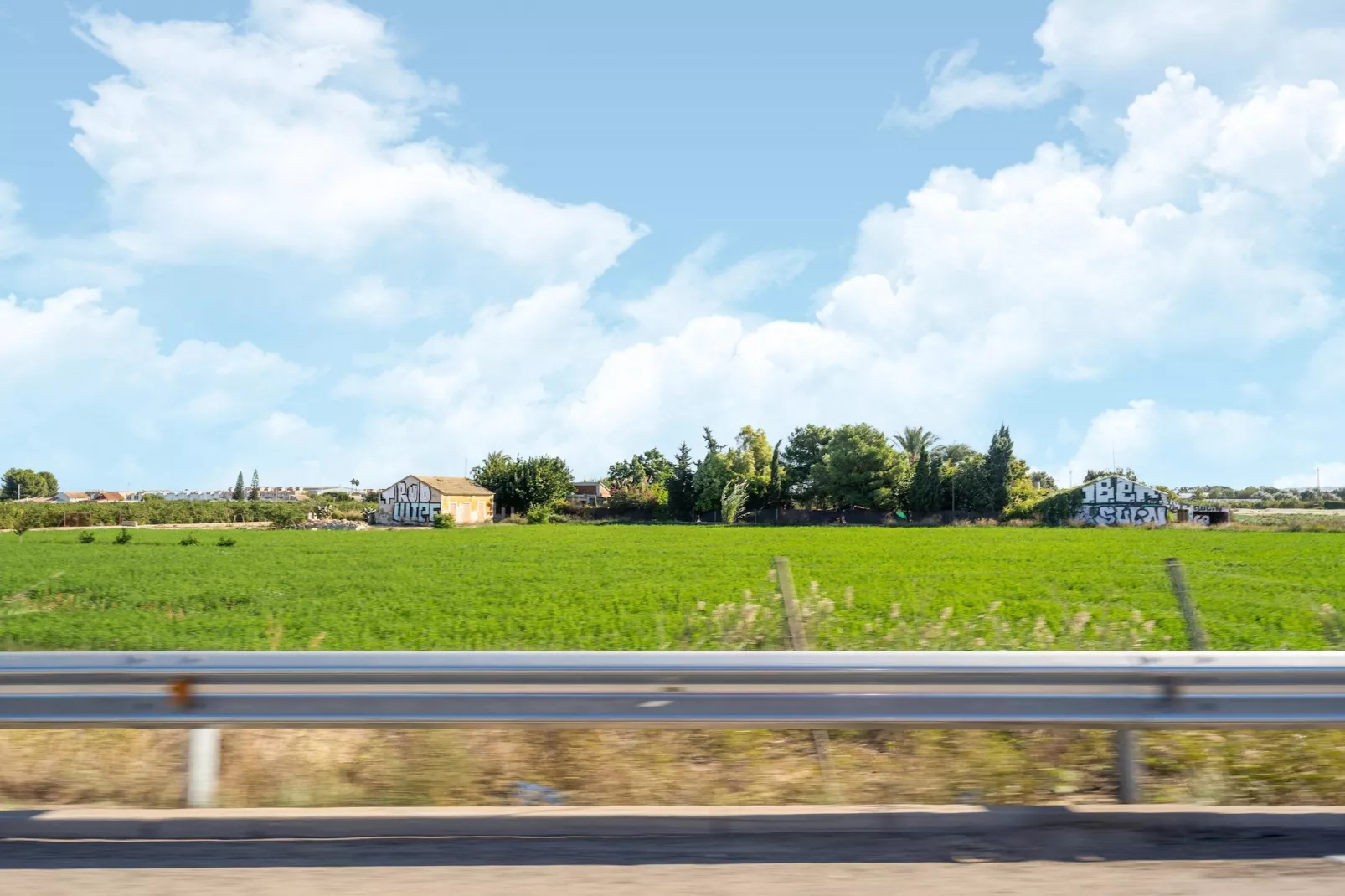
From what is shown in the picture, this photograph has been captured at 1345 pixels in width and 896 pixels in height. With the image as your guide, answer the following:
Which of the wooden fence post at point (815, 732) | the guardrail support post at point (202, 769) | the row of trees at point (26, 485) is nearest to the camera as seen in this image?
the guardrail support post at point (202, 769)

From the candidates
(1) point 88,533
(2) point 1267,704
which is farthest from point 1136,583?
(1) point 88,533

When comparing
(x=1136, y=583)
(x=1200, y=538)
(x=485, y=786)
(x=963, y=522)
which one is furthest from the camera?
Answer: (x=963, y=522)

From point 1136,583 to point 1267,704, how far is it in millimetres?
16744

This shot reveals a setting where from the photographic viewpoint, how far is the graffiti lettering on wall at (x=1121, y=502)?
79.2 metres

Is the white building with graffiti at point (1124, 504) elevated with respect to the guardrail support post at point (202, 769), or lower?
elevated

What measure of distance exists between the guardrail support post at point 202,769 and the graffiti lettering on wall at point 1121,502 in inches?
3227

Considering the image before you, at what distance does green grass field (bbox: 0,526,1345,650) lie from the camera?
25.6ft

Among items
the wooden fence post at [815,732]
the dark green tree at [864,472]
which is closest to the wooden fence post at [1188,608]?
the wooden fence post at [815,732]

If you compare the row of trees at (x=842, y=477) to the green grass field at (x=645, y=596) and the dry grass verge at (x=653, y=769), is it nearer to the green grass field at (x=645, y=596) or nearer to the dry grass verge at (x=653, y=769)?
the green grass field at (x=645, y=596)

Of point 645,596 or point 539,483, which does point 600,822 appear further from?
point 539,483

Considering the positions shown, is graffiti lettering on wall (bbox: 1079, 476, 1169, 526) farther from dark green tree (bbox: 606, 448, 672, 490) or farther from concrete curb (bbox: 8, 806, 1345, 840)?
concrete curb (bbox: 8, 806, 1345, 840)

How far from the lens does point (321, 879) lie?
3512mm

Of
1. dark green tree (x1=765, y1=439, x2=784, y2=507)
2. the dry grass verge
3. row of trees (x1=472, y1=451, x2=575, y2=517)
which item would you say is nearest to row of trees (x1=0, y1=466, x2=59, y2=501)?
row of trees (x1=472, y1=451, x2=575, y2=517)

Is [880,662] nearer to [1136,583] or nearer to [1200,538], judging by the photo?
[1136,583]
